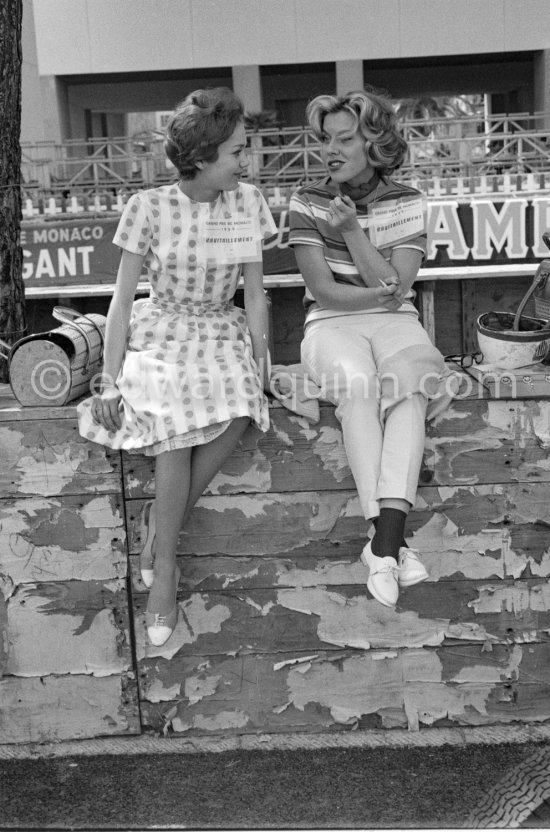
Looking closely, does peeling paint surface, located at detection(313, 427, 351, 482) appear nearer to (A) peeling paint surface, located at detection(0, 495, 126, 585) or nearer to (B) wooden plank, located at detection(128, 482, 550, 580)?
(B) wooden plank, located at detection(128, 482, 550, 580)

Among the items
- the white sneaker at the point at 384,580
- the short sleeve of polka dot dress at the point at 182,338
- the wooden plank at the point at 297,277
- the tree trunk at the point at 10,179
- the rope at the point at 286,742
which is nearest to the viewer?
the white sneaker at the point at 384,580

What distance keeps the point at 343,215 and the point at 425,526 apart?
3.08 feet

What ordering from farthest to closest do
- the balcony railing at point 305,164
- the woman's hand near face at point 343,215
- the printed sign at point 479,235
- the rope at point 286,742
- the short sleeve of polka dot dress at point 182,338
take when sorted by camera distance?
the balcony railing at point 305,164 < the printed sign at point 479,235 < the rope at point 286,742 < the woman's hand near face at point 343,215 < the short sleeve of polka dot dress at point 182,338

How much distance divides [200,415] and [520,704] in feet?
4.32

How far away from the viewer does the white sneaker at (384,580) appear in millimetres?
2393

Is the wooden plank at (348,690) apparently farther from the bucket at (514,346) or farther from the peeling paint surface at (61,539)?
the bucket at (514,346)

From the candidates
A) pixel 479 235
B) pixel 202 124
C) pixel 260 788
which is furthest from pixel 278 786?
pixel 479 235

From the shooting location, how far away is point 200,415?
99.3 inches

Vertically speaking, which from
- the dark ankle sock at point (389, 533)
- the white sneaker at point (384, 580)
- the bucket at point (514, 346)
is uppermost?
the bucket at point (514, 346)

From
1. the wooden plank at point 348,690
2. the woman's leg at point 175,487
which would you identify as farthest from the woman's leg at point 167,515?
the wooden plank at point 348,690

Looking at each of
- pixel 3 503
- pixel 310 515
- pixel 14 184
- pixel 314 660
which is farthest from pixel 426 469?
pixel 14 184

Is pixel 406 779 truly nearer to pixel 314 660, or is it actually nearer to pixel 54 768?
pixel 314 660

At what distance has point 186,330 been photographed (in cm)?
270

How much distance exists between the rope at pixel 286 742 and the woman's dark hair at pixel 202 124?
172 cm
